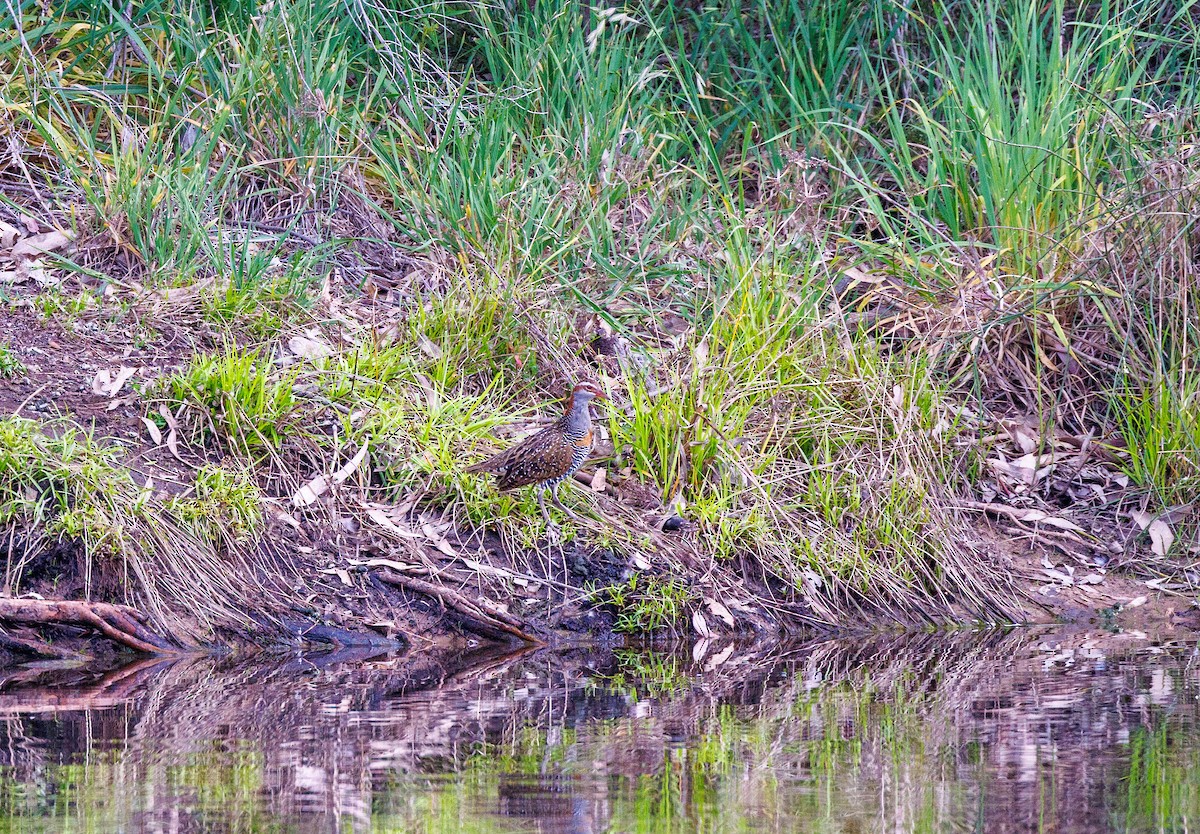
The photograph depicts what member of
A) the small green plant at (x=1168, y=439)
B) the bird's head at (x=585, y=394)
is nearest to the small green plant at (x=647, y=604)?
the bird's head at (x=585, y=394)

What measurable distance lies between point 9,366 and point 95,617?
5.64 ft

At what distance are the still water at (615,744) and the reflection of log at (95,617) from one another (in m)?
0.20

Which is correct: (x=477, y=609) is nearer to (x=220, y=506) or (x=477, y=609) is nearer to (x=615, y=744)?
(x=220, y=506)

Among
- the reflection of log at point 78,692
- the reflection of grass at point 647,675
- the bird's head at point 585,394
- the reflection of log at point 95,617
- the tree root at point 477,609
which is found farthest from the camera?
the bird's head at point 585,394

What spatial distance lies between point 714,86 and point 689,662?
471cm

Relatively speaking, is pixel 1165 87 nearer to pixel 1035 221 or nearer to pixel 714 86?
pixel 1035 221

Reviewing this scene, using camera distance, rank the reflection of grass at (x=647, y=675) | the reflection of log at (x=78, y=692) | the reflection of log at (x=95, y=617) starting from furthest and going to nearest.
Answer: the reflection of log at (x=95, y=617), the reflection of grass at (x=647, y=675), the reflection of log at (x=78, y=692)

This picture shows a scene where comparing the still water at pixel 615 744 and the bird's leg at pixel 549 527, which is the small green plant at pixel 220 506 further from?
the bird's leg at pixel 549 527

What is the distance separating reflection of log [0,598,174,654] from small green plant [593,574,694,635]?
Answer: 1900mm

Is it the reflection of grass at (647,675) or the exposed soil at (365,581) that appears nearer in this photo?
the reflection of grass at (647,675)

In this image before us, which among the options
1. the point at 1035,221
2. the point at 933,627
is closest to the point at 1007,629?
the point at 933,627

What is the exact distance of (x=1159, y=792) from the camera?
384 centimetres

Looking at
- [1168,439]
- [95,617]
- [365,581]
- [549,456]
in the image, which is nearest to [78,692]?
[95,617]

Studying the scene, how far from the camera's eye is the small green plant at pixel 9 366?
6.79 m
